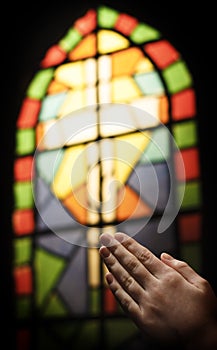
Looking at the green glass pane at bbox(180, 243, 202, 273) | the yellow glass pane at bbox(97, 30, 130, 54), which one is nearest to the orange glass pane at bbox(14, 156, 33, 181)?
the yellow glass pane at bbox(97, 30, 130, 54)

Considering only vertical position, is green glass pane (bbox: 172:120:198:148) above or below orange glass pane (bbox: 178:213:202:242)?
above

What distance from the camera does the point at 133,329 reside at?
2.49m

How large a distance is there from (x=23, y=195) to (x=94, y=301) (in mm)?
656

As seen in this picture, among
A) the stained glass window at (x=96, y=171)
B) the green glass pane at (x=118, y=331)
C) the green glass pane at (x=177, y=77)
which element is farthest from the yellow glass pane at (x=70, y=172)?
the green glass pane at (x=118, y=331)

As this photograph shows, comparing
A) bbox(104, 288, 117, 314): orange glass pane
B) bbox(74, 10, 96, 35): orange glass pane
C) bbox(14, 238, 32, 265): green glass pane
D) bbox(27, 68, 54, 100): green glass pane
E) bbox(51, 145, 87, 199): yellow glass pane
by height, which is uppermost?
bbox(74, 10, 96, 35): orange glass pane

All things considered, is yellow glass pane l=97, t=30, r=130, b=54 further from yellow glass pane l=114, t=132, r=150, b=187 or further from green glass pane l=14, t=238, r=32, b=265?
green glass pane l=14, t=238, r=32, b=265

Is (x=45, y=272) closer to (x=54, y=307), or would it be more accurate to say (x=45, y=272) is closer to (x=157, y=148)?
(x=54, y=307)

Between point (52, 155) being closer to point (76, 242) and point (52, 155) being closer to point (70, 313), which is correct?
point (76, 242)

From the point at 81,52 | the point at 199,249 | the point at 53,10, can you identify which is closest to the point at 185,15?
the point at 81,52

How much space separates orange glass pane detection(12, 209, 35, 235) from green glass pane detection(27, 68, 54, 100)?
58cm

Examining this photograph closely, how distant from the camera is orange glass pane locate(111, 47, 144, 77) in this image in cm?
289


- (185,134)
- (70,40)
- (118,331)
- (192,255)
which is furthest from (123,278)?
(70,40)

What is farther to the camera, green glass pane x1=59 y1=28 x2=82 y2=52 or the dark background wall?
green glass pane x1=59 y1=28 x2=82 y2=52

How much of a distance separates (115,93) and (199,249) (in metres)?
0.85
